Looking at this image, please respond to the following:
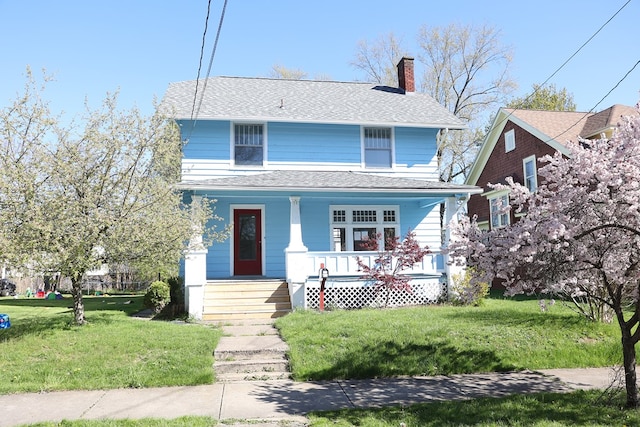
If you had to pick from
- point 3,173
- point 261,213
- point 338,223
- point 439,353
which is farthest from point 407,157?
point 3,173

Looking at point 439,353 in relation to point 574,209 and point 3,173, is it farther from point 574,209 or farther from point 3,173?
point 3,173

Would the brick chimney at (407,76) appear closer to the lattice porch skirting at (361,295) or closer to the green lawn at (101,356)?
the lattice porch skirting at (361,295)

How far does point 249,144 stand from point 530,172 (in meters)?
13.1

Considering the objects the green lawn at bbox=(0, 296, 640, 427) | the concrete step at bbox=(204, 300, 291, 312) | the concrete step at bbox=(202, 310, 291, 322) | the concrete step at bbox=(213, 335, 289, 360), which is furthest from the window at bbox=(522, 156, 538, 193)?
the concrete step at bbox=(213, 335, 289, 360)

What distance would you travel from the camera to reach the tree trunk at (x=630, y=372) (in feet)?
19.4

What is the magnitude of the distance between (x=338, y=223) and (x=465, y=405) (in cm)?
1091

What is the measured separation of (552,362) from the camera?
8391 millimetres

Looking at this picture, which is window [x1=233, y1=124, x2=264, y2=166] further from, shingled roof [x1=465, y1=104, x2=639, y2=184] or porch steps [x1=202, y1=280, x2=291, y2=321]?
shingled roof [x1=465, y1=104, x2=639, y2=184]

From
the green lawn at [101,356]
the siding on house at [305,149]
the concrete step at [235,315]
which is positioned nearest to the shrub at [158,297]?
the concrete step at [235,315]

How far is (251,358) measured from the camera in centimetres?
838

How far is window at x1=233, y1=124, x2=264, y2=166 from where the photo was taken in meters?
16.5

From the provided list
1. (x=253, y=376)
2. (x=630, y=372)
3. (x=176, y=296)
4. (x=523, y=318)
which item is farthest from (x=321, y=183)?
(x=630, y=372)

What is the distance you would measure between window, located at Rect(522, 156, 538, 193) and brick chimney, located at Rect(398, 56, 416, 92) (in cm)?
632

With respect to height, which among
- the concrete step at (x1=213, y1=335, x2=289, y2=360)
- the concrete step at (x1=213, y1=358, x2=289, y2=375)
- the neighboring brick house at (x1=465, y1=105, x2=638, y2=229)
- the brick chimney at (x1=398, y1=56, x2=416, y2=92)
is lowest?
the concrete step at (x1=213, y1=358, x2=289, y2=375)
